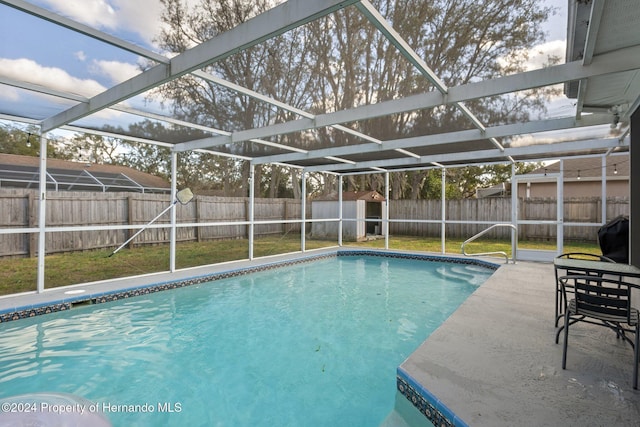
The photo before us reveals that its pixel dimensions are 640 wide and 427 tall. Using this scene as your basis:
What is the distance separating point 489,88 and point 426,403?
3.14m

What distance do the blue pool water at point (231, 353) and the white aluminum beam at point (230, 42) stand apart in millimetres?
2889

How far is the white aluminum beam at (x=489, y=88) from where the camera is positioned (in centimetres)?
294

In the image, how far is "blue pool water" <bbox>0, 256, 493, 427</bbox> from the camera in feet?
9.11

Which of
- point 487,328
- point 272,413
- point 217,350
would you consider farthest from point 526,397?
point 217,350

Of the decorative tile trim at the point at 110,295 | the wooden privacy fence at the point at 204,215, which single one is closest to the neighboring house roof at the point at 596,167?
the wooden privacy fence at the point at 204,215

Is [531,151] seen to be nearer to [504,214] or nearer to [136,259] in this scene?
[504,214]

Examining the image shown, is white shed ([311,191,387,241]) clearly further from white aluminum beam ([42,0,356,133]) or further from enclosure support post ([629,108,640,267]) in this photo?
white aluminum beam ([42,0,356,133])

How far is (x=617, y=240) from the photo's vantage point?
4.84 metres

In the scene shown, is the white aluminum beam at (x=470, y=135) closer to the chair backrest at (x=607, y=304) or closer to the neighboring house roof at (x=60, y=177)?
the chair backrest at (x=607, y=304)

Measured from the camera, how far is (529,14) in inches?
101

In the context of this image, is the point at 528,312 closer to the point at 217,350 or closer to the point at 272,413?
the point at 272,413

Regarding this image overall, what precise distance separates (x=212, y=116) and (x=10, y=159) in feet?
42.6

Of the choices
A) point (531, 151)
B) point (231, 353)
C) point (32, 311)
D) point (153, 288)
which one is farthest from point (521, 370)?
point (531, 151)

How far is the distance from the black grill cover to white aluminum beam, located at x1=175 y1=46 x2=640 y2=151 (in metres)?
2.88
